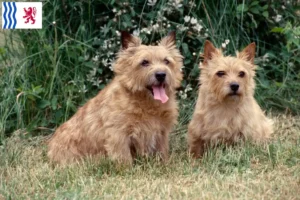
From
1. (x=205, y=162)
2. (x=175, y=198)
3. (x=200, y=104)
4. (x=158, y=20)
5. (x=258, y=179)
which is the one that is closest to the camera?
(x=175, y=198)

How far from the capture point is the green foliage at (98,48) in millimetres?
7121

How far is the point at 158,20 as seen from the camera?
7.18 m

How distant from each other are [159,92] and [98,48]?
1.73 metres

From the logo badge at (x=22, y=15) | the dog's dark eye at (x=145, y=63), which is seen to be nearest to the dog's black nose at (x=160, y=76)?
the dog's dark eye at (x=145, y=63)

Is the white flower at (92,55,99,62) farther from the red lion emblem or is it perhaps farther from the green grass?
the green grass

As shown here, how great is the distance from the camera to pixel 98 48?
7.39 meters

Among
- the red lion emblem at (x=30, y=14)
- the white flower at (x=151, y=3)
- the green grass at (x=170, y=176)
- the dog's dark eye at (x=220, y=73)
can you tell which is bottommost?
the green grass at (x=170, y=176)

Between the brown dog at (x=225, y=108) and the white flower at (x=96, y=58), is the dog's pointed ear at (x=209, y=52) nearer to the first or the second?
the brown dog at (x=225, y=108)

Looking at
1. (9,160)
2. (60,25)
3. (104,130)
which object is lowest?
(9,160)

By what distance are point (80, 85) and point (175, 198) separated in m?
2.50

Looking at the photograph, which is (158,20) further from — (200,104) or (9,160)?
(9,160)

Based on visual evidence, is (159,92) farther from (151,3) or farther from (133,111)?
(151,3)

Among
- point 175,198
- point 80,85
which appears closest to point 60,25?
point 80,85

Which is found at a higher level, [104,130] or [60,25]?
[60,25]
